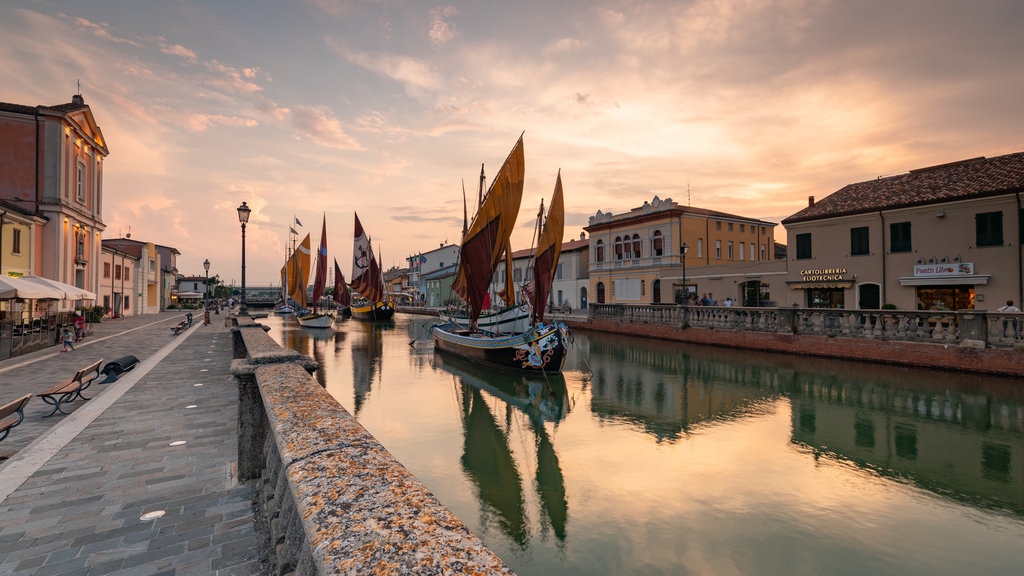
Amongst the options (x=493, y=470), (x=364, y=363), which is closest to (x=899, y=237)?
(x=493, y=470)

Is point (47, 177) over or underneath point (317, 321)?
over

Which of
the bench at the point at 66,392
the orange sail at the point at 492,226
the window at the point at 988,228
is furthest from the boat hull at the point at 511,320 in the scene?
the window at the point at 988,228

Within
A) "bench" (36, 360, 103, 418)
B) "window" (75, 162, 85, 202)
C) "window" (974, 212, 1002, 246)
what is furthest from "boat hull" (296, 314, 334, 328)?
"window" (974, 212, 1002, 246)

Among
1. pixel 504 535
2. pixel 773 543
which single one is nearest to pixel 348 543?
pixel 504 535

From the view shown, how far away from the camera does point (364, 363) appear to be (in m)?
24.0

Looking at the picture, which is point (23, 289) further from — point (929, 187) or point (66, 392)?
point (929, 187)

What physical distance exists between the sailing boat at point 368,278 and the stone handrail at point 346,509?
50549 mm

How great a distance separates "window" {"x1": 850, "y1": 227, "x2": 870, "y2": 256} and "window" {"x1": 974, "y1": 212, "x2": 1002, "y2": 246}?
4.72m

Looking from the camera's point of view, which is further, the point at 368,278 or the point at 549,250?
the point at 368,278

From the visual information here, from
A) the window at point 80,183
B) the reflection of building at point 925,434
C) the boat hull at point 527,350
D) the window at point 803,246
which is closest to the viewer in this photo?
the reflection of building at point 925,434

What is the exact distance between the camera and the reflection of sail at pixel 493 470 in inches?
305

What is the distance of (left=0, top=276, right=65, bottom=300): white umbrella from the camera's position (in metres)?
14.4

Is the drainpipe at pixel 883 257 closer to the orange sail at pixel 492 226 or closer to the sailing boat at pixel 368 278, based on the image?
the orange sail at pixel 492 226

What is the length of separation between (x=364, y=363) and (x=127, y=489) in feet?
62.3
